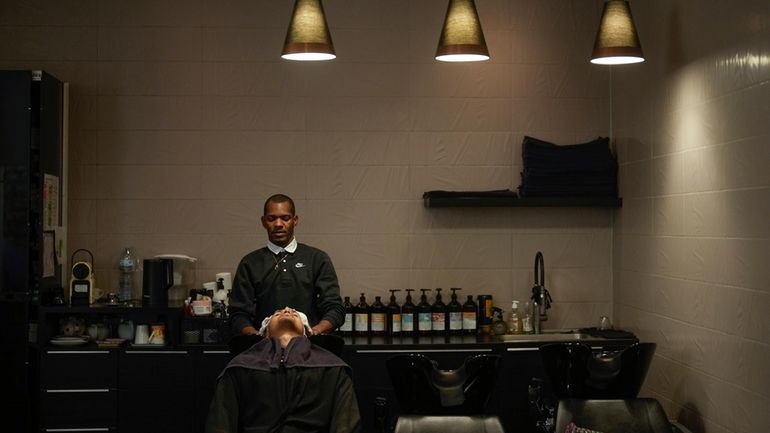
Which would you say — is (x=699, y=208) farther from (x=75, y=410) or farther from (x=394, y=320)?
(x=75, y=410)

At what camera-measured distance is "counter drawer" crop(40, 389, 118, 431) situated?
18.4 feet

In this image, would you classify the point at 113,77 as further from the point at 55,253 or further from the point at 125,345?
the point at 125,345

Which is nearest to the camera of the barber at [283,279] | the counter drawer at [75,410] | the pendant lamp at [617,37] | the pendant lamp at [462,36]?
the pendant lamp at [462,36]

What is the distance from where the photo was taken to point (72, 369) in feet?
18.5

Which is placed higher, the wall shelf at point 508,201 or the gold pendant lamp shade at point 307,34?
the gold pendant lamp shade at point 307,34

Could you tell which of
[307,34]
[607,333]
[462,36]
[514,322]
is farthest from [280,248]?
[607,333]

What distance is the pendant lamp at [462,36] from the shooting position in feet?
14.3

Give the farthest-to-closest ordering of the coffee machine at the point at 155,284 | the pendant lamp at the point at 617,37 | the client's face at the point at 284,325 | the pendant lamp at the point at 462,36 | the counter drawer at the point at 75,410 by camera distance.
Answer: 1. the coffee machine at the point at 155,284
2. the counter drawer at the point at 75,410
3. the pendant lamp at the point at 617,37
4. the pendant lamp at the point at 462,36
5. the client's face at the point at 284,325

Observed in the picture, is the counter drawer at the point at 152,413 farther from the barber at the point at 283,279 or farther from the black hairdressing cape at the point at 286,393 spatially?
the black hairdressing cape at the point at 286,393

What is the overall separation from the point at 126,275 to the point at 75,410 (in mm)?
859

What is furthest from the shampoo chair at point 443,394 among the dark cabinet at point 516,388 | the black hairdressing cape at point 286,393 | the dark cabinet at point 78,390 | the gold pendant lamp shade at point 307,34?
the dark cabinet at point 78,390

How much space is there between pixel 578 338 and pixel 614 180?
0.99 meters

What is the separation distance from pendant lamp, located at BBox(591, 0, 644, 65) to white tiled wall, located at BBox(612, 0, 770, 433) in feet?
1.56

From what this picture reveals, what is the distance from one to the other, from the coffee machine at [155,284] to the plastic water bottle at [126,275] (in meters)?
0.22
